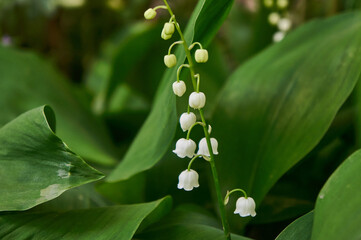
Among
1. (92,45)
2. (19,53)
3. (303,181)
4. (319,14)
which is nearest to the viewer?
(303,181)

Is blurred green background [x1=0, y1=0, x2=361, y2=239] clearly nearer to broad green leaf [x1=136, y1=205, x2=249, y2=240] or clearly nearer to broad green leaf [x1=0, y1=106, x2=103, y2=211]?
broad green leaf [x1=136, y1=205, x2=249, y2=240]

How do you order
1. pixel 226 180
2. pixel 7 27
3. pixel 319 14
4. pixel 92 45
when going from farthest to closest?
pixel 92 45, pixel 7 27, pixel 319 14, pixel 226 180

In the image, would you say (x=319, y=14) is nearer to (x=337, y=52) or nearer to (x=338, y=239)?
(x=337, y=52)

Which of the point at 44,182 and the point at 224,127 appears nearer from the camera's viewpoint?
the point at 44,182

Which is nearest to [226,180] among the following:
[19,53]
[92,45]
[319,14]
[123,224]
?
[123,224]

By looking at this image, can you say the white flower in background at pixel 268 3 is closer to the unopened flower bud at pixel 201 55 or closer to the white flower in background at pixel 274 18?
the white flower in background at pixel 274 18

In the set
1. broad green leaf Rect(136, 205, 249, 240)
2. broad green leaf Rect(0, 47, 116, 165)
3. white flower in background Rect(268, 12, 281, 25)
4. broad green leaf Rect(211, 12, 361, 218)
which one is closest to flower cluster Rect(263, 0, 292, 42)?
white flower in background Rect(268, 12, 281, 25)

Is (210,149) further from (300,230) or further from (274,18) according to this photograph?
(274,18)

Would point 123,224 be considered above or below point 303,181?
above
